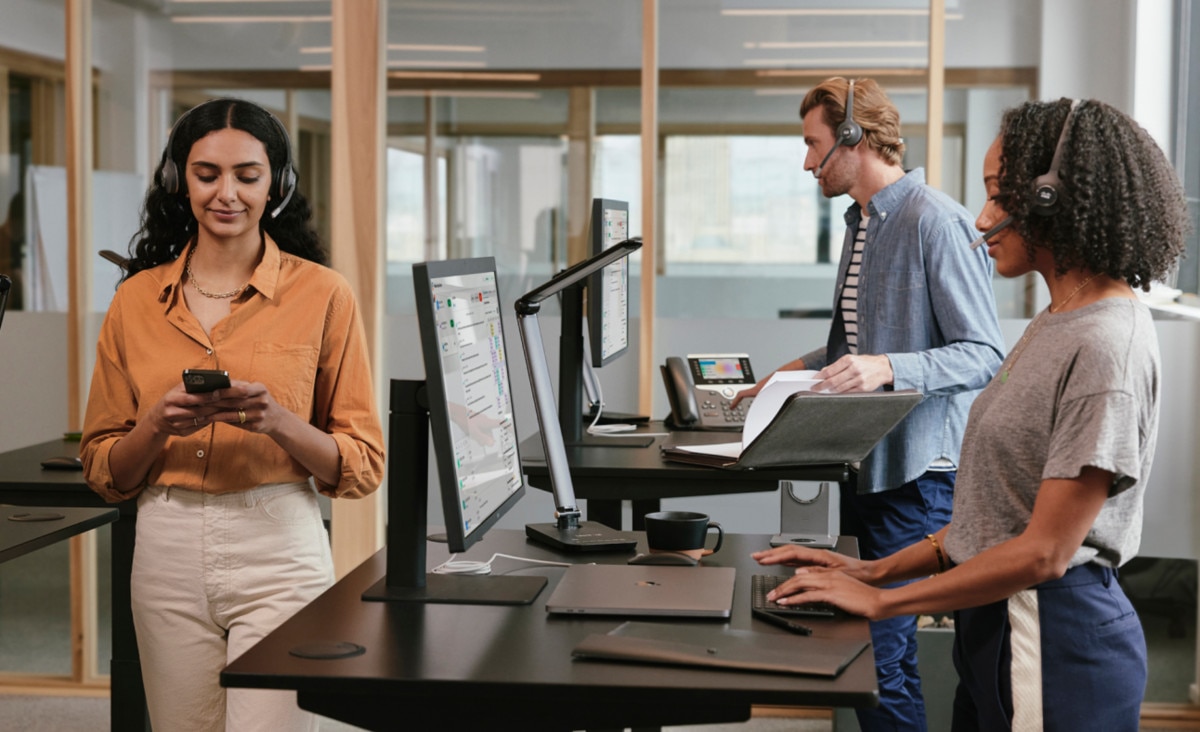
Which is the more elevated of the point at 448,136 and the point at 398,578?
the point at 448,136

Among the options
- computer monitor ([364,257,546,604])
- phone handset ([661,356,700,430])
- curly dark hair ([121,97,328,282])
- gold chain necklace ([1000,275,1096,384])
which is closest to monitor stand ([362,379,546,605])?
computer monitor ([364,257,546,604])

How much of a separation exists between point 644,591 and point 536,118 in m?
2.83

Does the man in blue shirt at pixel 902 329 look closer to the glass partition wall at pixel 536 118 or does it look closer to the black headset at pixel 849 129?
the black headset at pixel 849 129

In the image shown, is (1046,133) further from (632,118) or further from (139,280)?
(632,118)

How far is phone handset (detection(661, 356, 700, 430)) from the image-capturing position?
3.59m

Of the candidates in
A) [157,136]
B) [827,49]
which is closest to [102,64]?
[157,136]

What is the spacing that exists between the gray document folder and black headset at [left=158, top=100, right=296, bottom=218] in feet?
3.72

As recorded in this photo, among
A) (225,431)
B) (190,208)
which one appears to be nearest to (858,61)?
(190,208)

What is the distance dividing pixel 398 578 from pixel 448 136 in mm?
2786

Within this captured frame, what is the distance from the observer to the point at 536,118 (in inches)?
172

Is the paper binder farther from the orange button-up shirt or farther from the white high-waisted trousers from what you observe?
the white high-waisted trousers

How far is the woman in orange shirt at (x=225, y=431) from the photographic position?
6.89 feet

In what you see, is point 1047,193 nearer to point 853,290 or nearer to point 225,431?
point 225,431

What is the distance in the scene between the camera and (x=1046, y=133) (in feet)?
5.52
